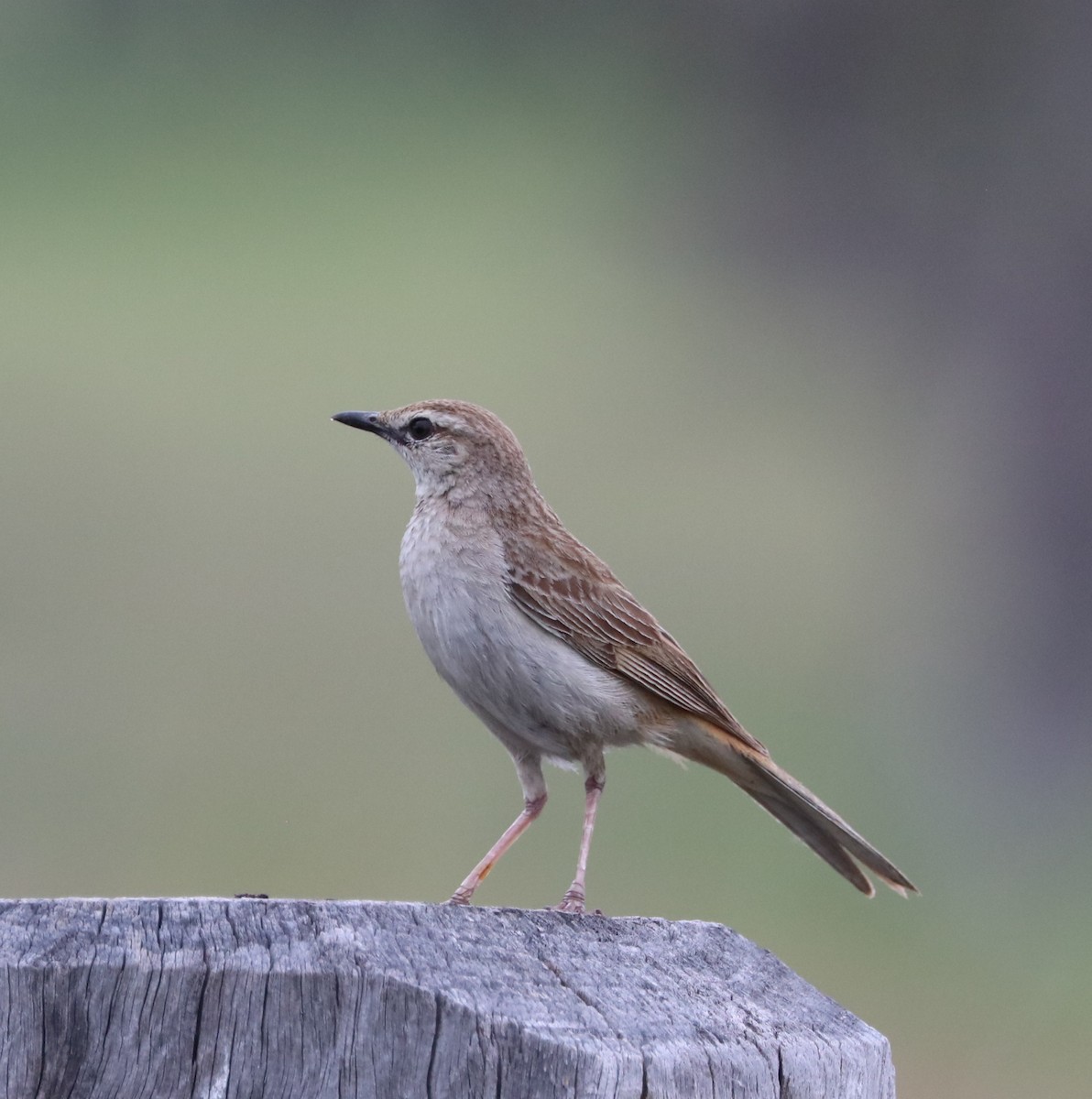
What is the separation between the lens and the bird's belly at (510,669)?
5.30m

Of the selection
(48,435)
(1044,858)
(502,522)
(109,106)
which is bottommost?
(1044,858)

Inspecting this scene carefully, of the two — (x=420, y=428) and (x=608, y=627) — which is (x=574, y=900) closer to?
(x=608, y=627)

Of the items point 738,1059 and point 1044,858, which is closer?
point 738,1059

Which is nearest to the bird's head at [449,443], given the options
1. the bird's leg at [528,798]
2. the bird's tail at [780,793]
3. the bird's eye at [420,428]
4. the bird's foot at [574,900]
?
the bird's eye at [420,428]

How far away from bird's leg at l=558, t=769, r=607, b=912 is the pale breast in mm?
118

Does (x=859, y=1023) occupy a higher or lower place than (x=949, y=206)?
lower

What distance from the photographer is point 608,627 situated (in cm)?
553

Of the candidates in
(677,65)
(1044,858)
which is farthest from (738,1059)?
(677,65)

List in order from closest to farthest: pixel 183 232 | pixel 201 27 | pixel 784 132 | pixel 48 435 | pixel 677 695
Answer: pixel 677 695
pixel 48 435
pixel 183 232
pixel 201 27
pixel 784 132

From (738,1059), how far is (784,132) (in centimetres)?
1817

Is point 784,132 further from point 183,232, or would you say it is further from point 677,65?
point 183,232

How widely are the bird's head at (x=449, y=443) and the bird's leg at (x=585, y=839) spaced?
105cm

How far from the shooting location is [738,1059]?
2768mm

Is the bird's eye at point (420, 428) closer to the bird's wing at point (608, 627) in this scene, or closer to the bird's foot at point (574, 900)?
the bird's wing at point (608, 627)
